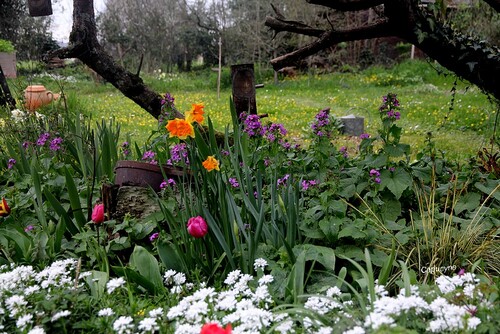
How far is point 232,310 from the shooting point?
1.64 m

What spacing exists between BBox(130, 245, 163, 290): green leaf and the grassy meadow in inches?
73.8

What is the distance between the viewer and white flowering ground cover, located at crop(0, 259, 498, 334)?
129cm

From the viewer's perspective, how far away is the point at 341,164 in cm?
299

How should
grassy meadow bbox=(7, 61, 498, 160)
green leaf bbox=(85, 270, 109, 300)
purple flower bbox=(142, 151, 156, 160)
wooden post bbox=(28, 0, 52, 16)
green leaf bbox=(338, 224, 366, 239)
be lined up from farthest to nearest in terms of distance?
grassy meadow bbox=(7, 61, 498, 160) → wooden post bbox=(28, 0, 52, 16) → purple flower bbox=(142, 151, 156, 160) → green leaf bbox=(338, 224, 366, 239) → green leaf bbox=(85, 270, 109, 300)

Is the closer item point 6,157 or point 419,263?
point 419,263

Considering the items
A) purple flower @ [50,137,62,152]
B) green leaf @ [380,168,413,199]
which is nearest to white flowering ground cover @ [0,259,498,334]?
green leaf @ [380,168,413,199]

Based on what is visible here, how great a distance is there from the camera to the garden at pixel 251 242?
146cm

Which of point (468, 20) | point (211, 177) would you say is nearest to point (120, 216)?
point (211, 177)

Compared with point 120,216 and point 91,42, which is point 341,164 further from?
point 91,42

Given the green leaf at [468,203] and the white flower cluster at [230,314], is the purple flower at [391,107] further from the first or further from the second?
the white flower cluster at [230,314]

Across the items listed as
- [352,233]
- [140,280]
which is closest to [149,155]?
[140,280]

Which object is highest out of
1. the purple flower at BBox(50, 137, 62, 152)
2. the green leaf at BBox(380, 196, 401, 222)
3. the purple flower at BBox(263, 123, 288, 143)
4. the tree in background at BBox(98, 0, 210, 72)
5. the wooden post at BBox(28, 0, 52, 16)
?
the tree in background at BBox(98, 0, 210, 72)

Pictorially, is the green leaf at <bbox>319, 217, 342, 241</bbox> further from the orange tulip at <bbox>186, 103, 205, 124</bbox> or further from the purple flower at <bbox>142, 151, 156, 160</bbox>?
the purple flower at <bbox>142, 151, 156, 160</bbox>

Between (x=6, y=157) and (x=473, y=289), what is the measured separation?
3.39m
